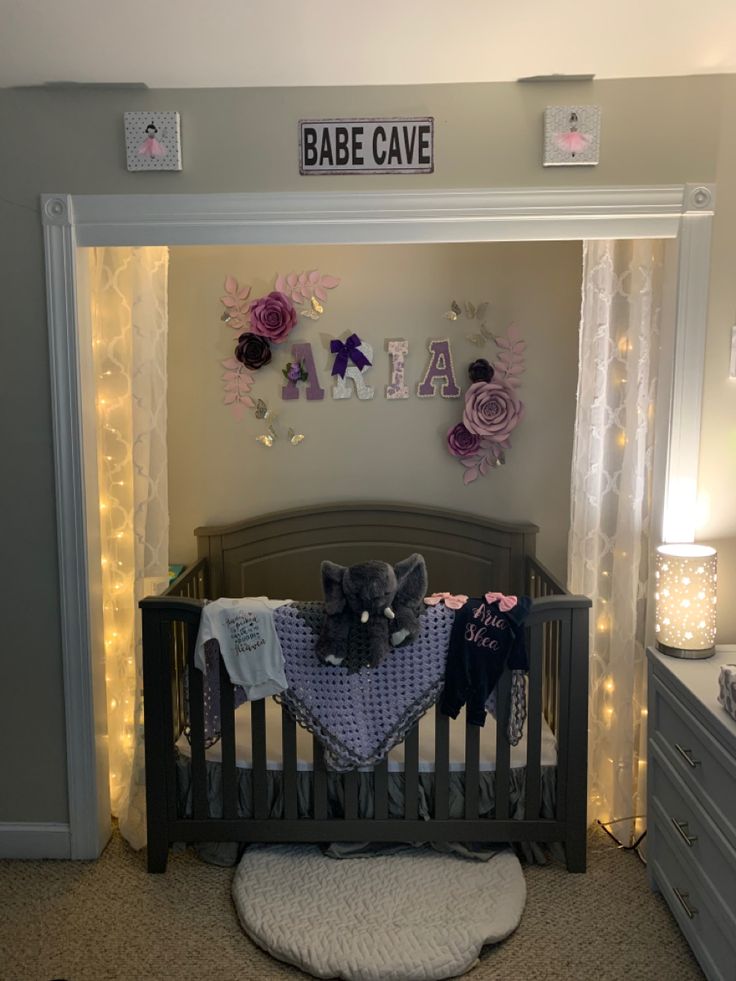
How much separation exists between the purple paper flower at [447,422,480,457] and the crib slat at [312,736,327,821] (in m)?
1.21

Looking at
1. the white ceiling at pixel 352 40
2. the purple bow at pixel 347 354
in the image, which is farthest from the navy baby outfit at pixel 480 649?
the white ceiling at pixel 352 40

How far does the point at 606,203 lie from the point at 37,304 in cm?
159

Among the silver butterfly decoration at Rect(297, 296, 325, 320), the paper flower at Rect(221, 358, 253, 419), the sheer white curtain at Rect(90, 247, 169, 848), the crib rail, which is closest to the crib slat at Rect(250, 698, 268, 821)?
the crib rail

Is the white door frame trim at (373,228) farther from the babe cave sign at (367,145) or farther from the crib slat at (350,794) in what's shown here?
the crib slat at (350,794)

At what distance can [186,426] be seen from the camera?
333 centimetres

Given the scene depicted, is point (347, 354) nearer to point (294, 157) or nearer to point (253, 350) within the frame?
point (253, 350)

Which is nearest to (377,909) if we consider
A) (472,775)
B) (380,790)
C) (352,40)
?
(380,790)

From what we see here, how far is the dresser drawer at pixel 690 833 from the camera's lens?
192 centimetres

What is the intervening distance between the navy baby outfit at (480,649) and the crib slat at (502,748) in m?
0.07

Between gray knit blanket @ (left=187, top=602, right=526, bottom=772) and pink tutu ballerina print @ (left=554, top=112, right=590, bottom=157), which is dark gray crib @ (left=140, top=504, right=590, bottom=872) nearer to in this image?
gray knit blanket @ (left=187, top=602, right=526, bottom=772)

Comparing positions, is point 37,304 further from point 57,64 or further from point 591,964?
point 591,964

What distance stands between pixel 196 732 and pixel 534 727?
95 centimetres

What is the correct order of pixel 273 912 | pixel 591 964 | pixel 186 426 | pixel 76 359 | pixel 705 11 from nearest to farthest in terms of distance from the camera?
pixel 705 11 < pixel 591 964 < pixel 273 912 < pixel 76 359 < pixel 186 426

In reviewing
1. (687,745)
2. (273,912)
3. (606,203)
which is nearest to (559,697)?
(687,745)
